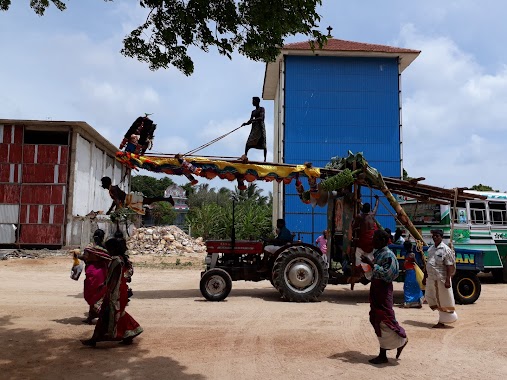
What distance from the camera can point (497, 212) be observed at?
13.0 metres

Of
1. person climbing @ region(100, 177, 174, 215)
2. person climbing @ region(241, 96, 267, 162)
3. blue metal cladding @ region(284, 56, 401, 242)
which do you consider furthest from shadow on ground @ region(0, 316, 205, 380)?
blue metal cladding @ region(284, 56, 401, 242)

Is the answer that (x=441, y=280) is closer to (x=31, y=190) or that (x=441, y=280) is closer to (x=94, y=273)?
(x=94, y=273)

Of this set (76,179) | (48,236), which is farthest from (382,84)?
(48,236)

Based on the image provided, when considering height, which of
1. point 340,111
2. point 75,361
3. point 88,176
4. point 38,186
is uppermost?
point 340,111

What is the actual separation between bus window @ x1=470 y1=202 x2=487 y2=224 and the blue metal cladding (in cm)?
1104

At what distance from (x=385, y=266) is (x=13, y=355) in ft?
15.2

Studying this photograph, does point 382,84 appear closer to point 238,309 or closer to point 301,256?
point 301,256

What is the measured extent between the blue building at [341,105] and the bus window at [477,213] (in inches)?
433

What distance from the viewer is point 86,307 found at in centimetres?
878

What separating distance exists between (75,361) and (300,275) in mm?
5428

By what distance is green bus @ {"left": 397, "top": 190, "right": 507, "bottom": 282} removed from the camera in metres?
12.6

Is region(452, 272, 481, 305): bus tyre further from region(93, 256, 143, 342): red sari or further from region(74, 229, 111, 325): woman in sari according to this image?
region(74, 229, 111, 325): woman in sari

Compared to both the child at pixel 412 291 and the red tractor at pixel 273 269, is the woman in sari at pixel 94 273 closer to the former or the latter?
the red tractor at pixel 273 269

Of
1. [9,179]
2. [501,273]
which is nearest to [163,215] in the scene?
[9,179]
